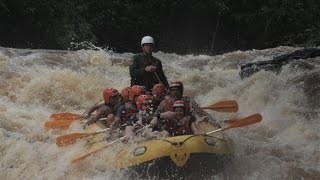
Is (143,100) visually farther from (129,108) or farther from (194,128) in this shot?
(194,128)

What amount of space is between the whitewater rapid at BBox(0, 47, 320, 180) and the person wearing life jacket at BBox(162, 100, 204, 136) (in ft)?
1.90

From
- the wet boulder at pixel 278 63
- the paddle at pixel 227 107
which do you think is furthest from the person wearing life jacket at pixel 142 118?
the wet boulder at pixel 278 63

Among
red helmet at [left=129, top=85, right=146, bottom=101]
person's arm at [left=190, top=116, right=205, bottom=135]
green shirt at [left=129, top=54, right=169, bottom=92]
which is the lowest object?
person's arm at [left=190, top=116, right=205, bottom=135]

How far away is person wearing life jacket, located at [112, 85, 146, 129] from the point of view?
19.7ft

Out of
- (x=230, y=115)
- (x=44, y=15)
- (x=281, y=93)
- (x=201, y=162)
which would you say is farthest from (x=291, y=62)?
(x=44, y=15)

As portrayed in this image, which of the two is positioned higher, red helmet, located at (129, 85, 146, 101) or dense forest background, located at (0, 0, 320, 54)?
dense forest background, located at (0, 0, 320, 54)

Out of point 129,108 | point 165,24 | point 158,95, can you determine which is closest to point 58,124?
point 129,108

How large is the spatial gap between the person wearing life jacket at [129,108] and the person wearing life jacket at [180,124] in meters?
0.57

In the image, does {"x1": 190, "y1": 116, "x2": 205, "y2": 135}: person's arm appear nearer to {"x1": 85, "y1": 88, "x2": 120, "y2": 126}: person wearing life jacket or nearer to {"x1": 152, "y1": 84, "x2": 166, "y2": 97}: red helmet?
{"x1": 152, "y1": 84, "x2": 166, "y2": 97}: red helmet

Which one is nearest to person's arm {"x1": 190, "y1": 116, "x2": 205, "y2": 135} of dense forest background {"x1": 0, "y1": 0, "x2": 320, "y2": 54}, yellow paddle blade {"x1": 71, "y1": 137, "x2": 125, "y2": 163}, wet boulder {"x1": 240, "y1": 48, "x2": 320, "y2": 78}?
yellow paddle blade {"x1": 71, "y1": 137, "x2": 125, "y2": 163}

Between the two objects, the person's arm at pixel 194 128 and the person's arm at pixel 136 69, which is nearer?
the person's arm at pixel 194 128

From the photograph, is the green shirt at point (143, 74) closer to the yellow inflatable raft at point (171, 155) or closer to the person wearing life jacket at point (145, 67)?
the person wearing life jacket at point (145, 67)

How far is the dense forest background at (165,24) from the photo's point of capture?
15.9 m

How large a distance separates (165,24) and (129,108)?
529 inches
